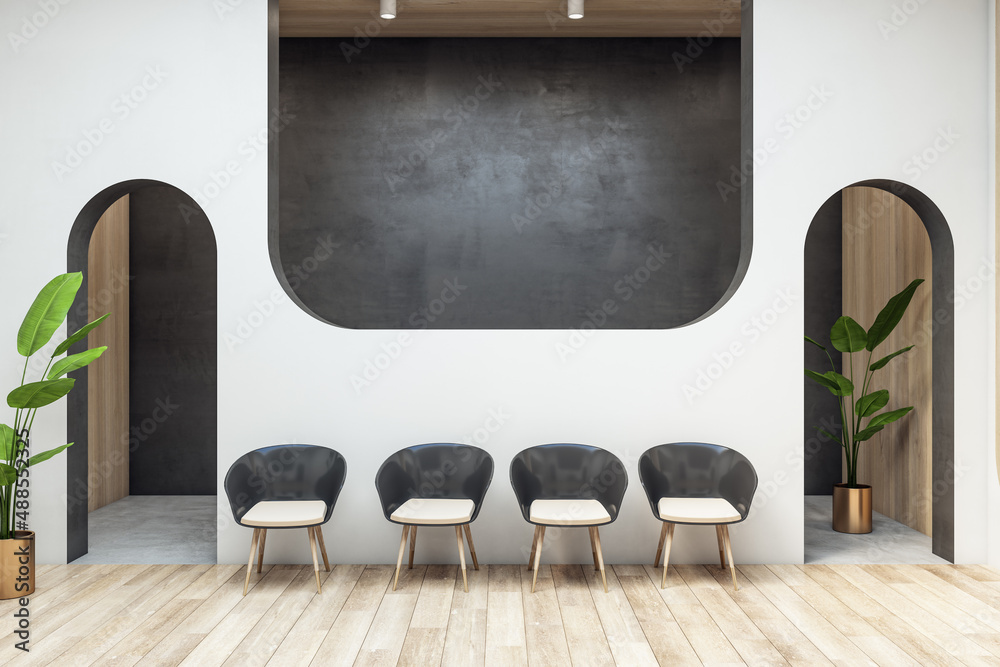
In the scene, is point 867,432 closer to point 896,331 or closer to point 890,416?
point 890,416

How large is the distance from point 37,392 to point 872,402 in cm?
522

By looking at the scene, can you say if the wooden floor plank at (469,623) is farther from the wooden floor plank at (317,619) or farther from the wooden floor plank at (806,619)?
the wooden floor plank at (806,619)

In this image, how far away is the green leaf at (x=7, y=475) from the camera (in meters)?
3.72

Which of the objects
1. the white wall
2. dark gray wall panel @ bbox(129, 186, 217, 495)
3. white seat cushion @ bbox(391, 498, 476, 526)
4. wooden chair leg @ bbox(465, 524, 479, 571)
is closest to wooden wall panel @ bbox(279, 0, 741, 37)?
the white wall

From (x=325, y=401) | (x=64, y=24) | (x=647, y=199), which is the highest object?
(x=64, y=24)

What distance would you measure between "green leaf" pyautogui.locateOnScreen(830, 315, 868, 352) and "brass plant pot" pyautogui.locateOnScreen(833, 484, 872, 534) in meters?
1.01

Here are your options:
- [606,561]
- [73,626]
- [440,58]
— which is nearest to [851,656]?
[606,561]

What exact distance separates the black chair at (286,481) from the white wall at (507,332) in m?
0.15

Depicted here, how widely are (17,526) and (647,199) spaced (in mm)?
5101

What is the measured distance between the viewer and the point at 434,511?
3883mm

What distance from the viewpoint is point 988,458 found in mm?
4312

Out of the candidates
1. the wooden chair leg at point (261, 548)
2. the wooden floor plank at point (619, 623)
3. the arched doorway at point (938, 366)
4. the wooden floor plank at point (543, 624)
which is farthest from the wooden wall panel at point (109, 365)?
the arched doorway at point (938, 366)

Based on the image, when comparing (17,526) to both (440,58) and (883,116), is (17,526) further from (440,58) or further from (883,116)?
(883,116)

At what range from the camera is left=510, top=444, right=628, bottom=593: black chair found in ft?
13.3
